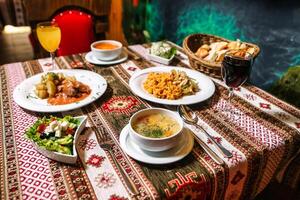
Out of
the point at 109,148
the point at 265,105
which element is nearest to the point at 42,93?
the point at 109,148

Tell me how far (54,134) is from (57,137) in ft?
0.05

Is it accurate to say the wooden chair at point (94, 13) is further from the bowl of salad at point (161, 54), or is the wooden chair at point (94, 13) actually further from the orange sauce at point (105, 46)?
the bowl of salad at point (161, 54)

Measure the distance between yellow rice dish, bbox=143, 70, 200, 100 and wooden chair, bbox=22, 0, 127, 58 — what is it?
1.57 metres

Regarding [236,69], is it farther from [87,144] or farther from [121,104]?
[87,144]

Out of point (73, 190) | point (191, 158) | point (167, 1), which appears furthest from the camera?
point (167, 1)

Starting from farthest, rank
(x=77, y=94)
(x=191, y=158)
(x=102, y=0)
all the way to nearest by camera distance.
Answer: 1. (x=102, y=0)
2. (x=77, y=94)
3. (x=191, y=158)

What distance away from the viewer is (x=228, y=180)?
0.79 metres

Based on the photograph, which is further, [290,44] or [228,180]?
[290,44]

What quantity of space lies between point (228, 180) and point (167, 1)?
2016 millimetres

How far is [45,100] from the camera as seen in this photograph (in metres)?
1.06

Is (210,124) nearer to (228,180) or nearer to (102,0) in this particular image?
(228,180)

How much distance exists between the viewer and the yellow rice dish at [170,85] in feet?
3.57

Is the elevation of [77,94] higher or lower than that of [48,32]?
lower

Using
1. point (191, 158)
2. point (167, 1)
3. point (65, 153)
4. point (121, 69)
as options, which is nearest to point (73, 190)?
point (65, 153)
